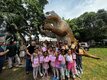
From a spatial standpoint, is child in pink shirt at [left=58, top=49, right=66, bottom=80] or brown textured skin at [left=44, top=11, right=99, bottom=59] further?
brown textured skin at [left=44, top=11, right=99, bottom=59]

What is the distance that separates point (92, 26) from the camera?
182 feet

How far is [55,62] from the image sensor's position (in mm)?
12125

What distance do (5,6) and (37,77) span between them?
36.7 ft

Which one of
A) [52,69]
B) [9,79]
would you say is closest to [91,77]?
[52,69]

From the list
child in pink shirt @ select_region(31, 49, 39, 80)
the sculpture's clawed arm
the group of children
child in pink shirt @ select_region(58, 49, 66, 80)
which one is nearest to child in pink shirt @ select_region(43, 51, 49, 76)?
the group of children

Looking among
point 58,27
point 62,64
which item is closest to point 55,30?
point 58,27

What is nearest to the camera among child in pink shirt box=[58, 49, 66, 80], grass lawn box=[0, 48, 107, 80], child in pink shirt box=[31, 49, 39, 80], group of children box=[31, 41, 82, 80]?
child in pink shirt box=[58, 49, 66, 80]

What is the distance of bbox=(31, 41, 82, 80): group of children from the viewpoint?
12117mm

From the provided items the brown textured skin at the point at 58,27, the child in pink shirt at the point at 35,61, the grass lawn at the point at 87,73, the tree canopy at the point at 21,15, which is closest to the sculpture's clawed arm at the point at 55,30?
the brown textured skin at the point at 58,27

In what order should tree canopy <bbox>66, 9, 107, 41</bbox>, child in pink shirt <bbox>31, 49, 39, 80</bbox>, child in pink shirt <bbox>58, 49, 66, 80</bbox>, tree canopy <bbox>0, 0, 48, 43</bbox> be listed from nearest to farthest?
1. child in pink shirt <bbox>58, 49, 66, 80</bbox>
2. child in pink shirt <bbox>31, 49, 39, 80</bbox>
3. tree canopy <bbox>0, 0, 48, 43</bbox>
4. tree canopy <bbox>66, 9, 107, 41</bbox>

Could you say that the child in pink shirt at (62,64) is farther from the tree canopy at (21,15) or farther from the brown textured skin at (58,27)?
the tree canopy at (21,15)

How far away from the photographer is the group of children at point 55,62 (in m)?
12.1

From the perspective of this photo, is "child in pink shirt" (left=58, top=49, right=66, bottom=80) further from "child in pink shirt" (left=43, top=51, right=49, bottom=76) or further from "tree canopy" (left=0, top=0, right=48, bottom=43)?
"tree canopy" (left=0, top=0, right=48, bottom=43)

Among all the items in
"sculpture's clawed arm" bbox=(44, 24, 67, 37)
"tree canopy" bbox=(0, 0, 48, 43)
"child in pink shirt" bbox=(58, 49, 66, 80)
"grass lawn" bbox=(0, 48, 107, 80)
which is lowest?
"grass lawn" bbox=(0, 48, 107, 80)
